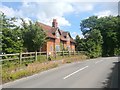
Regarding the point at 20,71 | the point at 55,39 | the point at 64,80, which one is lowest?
the point at 64,80

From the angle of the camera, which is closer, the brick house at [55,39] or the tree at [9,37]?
the tree at [9,37]

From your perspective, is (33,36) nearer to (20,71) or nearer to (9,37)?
(9,37)

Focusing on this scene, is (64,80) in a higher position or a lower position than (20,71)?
lower

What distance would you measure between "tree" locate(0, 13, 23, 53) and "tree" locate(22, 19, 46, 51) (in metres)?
9.11

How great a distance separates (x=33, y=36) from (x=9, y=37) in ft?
36.5

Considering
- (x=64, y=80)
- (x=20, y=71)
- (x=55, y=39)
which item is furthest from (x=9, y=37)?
(x=55, y=39)

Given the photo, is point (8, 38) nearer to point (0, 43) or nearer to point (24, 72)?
point (0, 43)

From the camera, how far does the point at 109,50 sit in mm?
85375

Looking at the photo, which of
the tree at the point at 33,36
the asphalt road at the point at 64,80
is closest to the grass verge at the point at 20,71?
the asphalt road at the point at 64,80

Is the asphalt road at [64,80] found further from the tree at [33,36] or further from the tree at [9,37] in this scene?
the tree at [33,36]

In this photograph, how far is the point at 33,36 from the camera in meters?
35.3

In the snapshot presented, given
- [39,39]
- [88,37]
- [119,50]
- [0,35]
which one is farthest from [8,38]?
[119,50]

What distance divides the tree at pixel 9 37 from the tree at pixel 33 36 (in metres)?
9.11

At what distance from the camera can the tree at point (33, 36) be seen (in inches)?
1380
